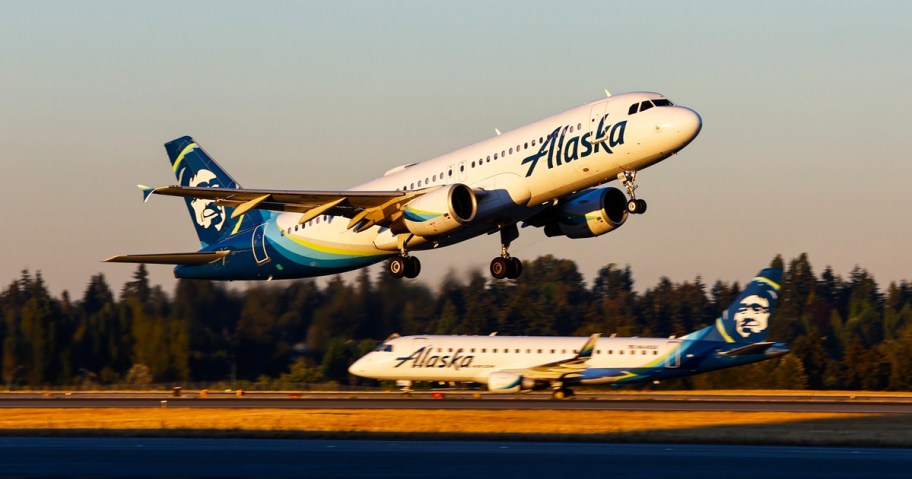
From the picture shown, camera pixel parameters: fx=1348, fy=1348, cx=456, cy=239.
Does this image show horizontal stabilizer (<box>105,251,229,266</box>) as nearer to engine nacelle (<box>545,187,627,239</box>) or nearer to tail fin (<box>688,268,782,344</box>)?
engine nacelle (<box>545,187,627,239</box>)

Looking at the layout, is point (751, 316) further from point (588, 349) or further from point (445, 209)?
point (445, 209)

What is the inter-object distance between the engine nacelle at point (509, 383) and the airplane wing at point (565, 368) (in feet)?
1.26

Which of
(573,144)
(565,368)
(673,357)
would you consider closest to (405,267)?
(573,144)

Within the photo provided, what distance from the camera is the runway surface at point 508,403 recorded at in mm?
52469

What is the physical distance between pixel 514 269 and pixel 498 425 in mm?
5299

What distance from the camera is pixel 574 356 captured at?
58.2 m

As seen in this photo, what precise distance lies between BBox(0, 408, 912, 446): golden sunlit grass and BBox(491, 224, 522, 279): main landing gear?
4.94m

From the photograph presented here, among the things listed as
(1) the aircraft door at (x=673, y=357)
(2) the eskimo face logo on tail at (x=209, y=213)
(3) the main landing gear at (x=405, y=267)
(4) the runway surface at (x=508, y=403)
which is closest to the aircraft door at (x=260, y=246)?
(2) the eskimo face logo on tail at (x=209, y=213)

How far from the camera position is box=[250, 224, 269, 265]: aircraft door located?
48.9m

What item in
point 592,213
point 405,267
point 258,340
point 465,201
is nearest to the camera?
point 465,201

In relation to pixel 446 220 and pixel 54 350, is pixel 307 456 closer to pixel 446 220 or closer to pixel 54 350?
pixel 446 220

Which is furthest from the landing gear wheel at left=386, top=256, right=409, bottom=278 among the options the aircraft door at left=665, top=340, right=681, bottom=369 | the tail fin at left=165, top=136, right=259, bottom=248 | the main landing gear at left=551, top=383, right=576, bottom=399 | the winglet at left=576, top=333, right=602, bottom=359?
the aircraft door at left=665, top=340, right=681, bottom=369

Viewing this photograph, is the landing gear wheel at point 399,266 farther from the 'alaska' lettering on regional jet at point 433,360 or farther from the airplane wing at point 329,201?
the 'alaska' lettering on regional jet at point 433,360

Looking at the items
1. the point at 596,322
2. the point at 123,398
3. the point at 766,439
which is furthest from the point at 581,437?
the point at 596,322
